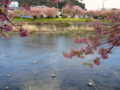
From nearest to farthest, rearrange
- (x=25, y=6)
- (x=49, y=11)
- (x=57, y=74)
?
(x=25, y=6)
(x=57, y=74)
(x=49, y=11)

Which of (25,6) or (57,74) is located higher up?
(25,6)

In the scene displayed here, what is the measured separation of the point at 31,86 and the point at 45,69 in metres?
1.68

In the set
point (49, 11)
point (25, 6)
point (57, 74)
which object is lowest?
point (57, 74)

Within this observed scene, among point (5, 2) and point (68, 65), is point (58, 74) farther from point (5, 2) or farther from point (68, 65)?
point (5, 2)

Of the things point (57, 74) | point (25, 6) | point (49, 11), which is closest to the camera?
point (25, 6)

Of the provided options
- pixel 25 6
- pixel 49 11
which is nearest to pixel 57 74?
pixel 25 6

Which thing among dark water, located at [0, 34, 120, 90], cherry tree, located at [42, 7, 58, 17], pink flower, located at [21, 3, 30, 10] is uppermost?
cherry tree, located at [42, 7, 58, 17]

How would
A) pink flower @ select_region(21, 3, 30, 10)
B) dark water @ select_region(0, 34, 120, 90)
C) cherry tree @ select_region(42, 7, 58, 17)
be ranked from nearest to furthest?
pink flower @ select_region(21, 3, 30, 10) → dark water @ select_region(0, 34, 120, 90) → cherry tree @ select_region(42, 7, 58, 17)

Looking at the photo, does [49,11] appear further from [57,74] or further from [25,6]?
[25,6]

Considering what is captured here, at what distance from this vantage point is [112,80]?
219 inches

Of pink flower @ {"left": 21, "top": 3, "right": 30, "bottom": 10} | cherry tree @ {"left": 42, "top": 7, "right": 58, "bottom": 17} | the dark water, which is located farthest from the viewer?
cherry tree @ {"left": 42, "top": 7, "right": 58, "bottom": 17}

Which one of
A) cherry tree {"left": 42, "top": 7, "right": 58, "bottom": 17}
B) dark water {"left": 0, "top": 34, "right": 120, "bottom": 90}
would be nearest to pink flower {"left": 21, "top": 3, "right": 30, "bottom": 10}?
dark water {"left": 0, "top": 34, "right": 120, "bottom": 90}

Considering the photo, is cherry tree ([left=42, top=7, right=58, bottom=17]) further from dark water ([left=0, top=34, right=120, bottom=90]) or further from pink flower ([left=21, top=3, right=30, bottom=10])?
pink flower ([left=21, top=3, right=30, bottom=10])

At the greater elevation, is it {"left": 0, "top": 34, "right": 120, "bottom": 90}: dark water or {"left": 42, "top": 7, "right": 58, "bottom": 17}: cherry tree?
{"left": 42, "top": 7, "right": 58, "bottom": 17}: cherry tree
